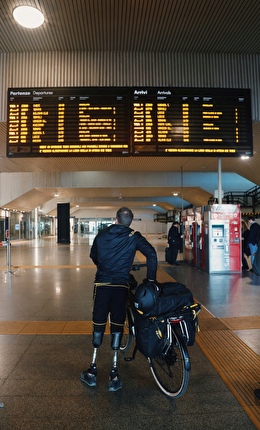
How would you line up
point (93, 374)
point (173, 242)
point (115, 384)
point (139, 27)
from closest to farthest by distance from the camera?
point (115, 384)
point (93, 374)
point (139, 27)
point (173, 242)

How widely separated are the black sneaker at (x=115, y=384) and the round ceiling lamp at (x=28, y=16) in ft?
16.1

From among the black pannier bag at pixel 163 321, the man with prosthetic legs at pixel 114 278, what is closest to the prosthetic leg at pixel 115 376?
the man with prosthetic legs at pixel 114 278

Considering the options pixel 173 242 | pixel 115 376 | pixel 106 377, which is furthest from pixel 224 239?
pixel 115 376

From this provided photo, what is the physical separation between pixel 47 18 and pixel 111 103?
5.36 feet

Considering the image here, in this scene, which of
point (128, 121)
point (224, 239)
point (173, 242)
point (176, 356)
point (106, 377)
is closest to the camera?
point (176, 356)

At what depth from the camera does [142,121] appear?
19.5 feet

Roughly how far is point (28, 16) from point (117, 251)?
402 cm

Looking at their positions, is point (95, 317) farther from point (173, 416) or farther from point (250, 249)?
point (250, 249)

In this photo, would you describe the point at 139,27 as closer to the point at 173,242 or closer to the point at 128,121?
the point at 128,121

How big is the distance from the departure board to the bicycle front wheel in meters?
3.86

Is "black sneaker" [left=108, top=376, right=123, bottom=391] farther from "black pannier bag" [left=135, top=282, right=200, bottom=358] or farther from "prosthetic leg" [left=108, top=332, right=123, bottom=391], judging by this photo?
"black pannier bag" [left=135, top=282, right=200, bottom=358]

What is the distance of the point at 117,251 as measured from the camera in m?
2.98

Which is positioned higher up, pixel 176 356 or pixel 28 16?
pixel 28 16

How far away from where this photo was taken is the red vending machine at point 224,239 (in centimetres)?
959
